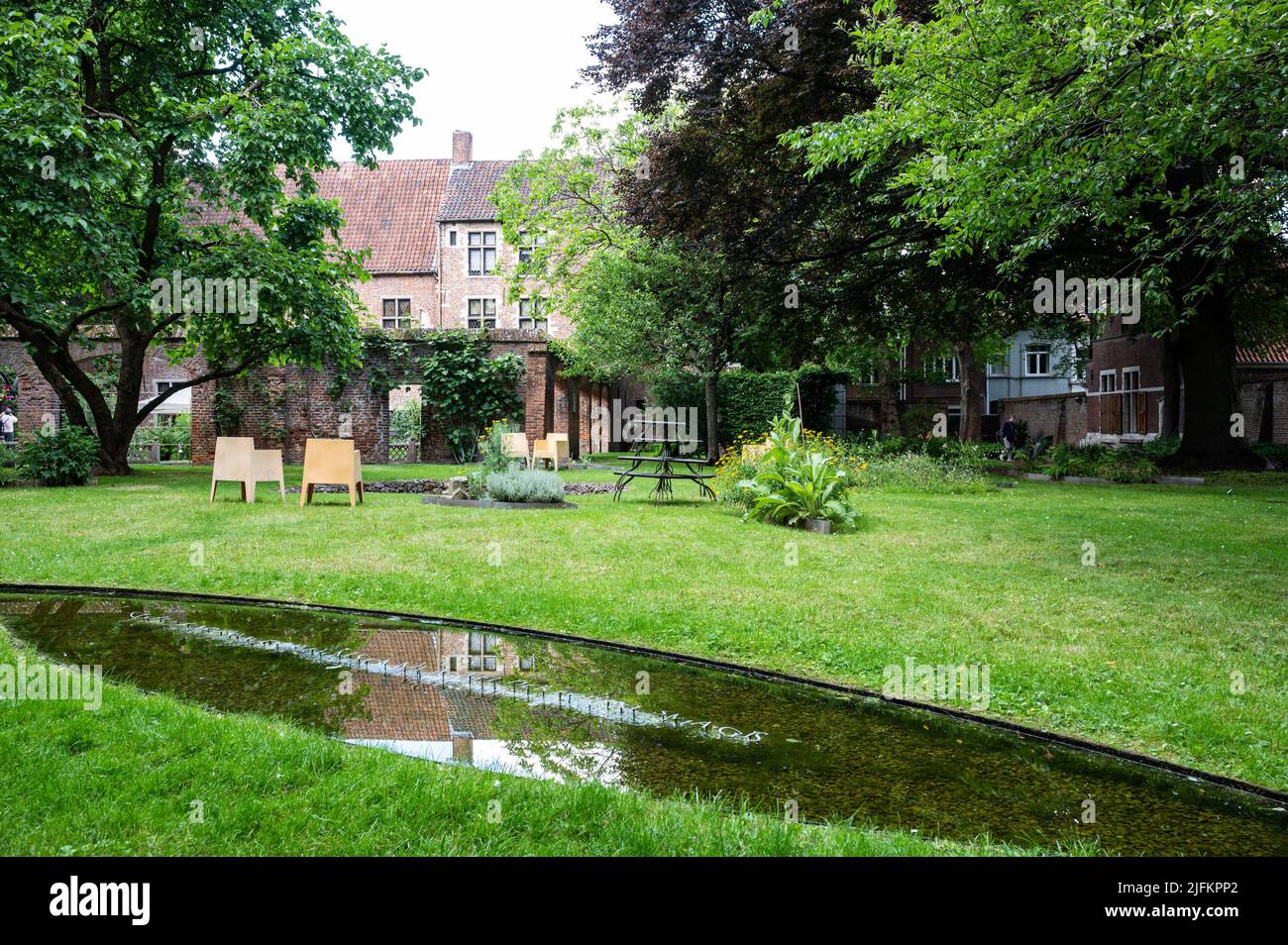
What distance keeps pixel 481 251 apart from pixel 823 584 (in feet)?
127

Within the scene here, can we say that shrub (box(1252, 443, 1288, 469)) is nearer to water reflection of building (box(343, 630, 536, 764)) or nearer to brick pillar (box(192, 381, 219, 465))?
water reflection of building (box(343, 630, 536, 764))

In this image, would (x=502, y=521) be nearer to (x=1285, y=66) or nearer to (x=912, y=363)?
(x=1285, y=66)

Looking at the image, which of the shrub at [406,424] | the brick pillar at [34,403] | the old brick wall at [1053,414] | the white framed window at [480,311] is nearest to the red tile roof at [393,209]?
the white framed window at [480,311]

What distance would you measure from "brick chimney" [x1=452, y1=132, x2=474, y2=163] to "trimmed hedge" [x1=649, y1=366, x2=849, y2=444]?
2238cm

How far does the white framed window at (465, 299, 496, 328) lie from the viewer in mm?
43125

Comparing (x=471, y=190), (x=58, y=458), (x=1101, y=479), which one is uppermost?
(x=471, y=190)

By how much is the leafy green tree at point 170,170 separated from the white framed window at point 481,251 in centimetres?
2275

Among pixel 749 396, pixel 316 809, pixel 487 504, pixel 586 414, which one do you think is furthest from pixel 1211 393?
pixel 316 809

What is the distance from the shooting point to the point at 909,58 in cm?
1057

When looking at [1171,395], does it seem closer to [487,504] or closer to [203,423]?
[487,504]

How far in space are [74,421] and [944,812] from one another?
1983 centimetres

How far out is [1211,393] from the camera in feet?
63.6

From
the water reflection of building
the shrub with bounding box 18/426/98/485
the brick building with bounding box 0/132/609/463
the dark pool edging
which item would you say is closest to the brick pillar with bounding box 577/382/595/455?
the brick building with bounding box 0/132/609/463

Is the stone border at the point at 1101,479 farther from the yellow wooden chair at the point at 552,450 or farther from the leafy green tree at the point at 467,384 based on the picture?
the leafy green tree at the point at 467,384
